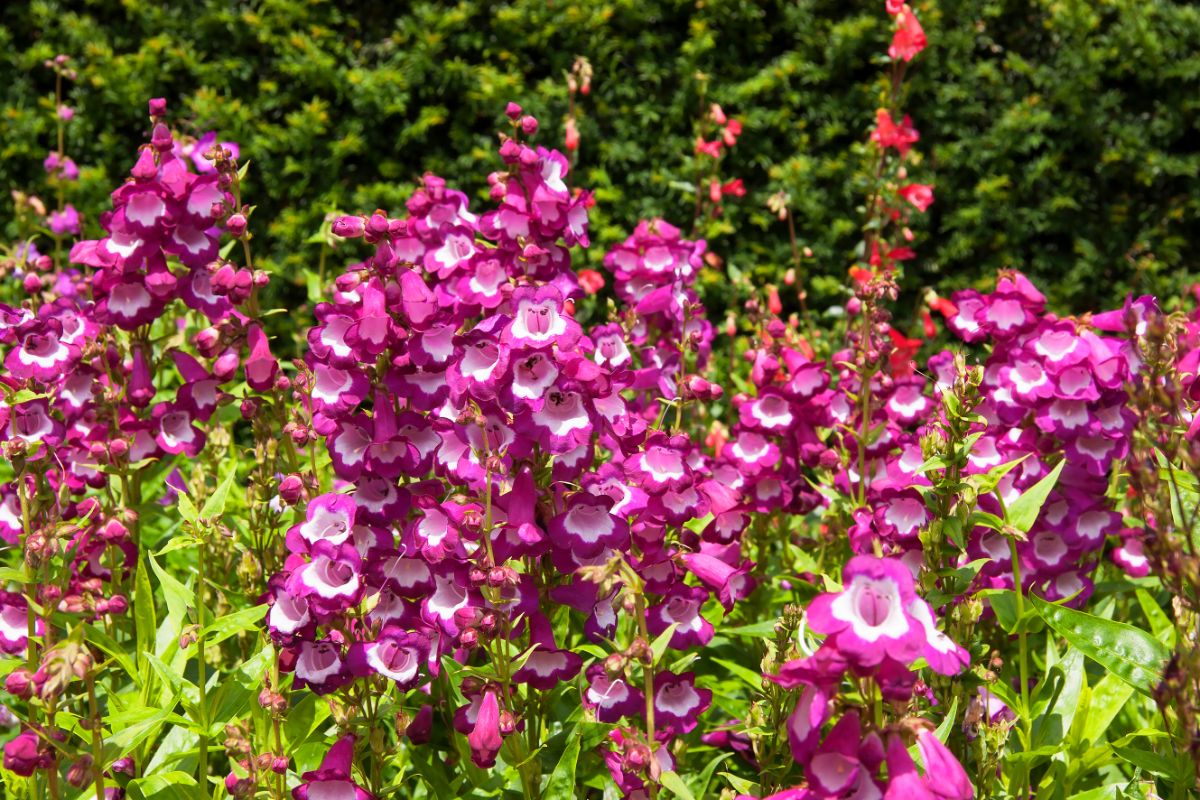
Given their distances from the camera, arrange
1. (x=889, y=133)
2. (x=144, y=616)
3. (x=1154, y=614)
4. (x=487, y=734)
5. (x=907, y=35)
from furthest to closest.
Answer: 1. (x=889, y=133)
2. (x=907, y=35)
3. (x=1154, y=614)
4. (x=144, y=616)
5. (x=487, y=734)

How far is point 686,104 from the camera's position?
242 inches

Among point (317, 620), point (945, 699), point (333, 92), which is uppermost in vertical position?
point (317, 620)

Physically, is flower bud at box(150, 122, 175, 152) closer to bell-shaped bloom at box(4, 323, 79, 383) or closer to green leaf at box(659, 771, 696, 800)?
bell-shaped bloom at box(4, 323, 79, 383)

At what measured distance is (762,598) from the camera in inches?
128

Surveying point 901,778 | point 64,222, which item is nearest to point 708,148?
point 64,222

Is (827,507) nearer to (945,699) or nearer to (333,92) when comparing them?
(945,699)

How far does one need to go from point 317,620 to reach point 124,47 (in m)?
5.22

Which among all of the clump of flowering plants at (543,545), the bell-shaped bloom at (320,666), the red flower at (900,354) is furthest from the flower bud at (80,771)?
the red flower at (900,354)

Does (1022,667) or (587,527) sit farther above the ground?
(587,527)

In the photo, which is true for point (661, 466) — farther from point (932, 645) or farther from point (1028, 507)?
point (932, 645)

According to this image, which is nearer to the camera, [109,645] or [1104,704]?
[109,645]

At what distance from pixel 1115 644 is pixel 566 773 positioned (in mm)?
1072

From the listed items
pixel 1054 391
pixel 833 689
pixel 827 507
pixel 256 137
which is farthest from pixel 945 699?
pixel 256 137

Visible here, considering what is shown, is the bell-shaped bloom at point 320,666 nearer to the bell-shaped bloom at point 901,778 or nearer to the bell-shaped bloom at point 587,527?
the bell-shaped bloom at point 587,527
